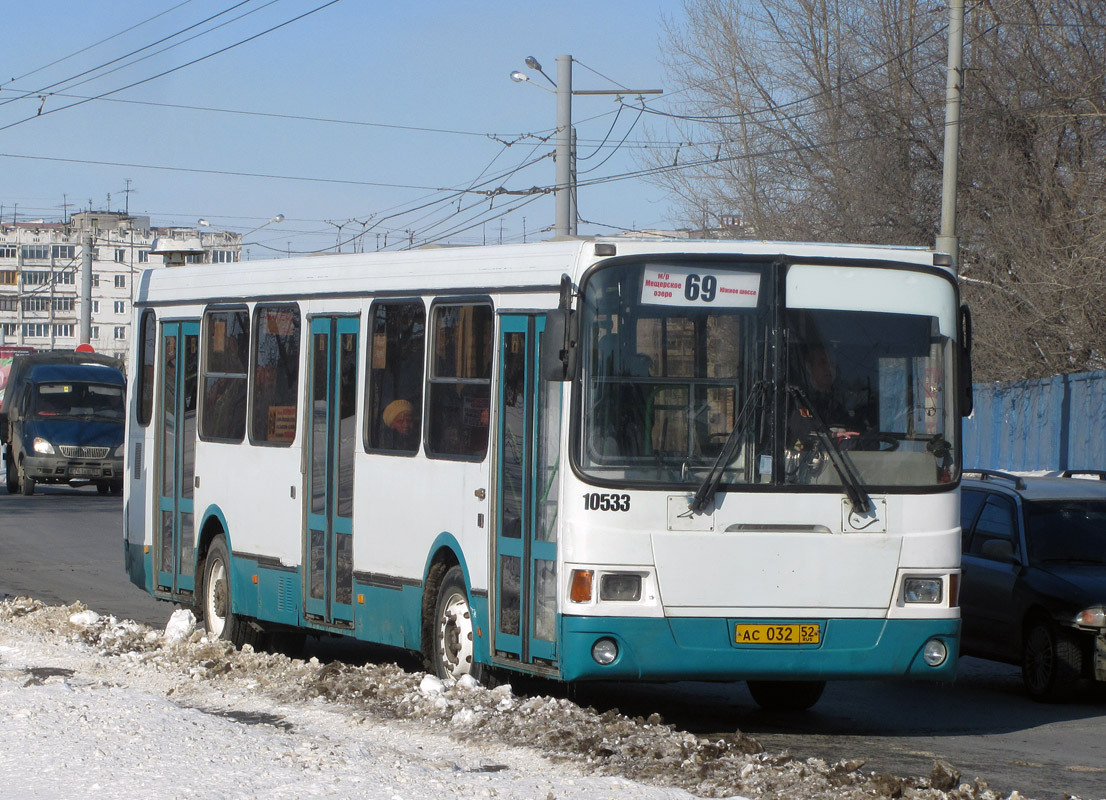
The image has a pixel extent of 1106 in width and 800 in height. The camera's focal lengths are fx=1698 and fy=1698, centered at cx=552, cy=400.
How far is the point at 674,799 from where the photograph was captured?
6660 mm

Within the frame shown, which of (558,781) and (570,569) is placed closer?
(558,781)

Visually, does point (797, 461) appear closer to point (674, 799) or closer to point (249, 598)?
point (674, 799)

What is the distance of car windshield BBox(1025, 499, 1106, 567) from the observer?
11734 millimetres

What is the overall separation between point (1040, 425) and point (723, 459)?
1890 cm

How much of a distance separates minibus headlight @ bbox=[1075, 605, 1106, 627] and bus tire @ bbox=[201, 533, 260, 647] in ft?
18.9

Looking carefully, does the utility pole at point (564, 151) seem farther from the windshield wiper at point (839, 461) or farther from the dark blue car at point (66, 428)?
the windshield wiper at point (839, 461)

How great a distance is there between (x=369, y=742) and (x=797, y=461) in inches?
102

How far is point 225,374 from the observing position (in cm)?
1258

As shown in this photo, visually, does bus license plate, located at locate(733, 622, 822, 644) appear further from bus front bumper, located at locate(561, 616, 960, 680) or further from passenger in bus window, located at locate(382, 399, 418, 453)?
passenger in bus window, located at locate(382, 399, 418, 453)

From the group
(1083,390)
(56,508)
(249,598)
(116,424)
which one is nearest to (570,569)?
(249,598)

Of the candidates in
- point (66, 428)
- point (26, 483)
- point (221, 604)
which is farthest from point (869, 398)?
point (26, 483)

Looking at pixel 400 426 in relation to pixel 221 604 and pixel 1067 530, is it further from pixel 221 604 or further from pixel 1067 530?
pixel 1067 530

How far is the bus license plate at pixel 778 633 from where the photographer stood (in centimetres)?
869

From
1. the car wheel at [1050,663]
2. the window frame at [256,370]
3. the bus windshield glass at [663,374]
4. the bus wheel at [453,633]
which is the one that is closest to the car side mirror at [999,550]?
the car wheel at [1050,663]
